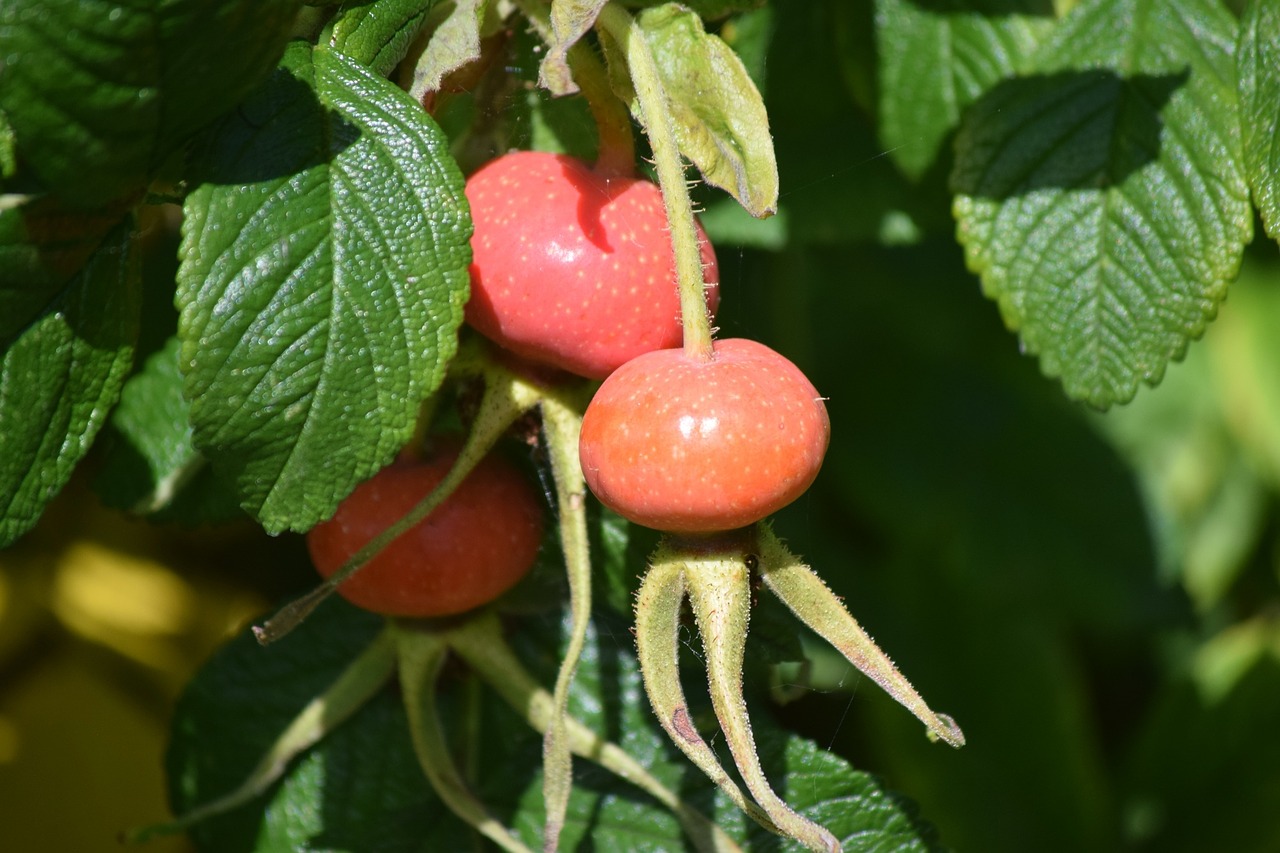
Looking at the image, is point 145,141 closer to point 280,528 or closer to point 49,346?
point 49,346

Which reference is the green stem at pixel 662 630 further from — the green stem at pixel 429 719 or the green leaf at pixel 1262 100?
the green leaf at pixel 1262 100

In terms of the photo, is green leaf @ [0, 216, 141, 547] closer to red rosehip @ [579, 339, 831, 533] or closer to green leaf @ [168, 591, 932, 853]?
red rosehip @ [579, 339, 831, 533]

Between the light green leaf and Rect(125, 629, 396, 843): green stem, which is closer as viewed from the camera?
the light green leaf

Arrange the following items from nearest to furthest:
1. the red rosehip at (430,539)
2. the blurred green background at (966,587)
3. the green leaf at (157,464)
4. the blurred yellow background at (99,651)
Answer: the red rosehip at (430,539)
the green leaf at (157,464)
the blurred green background at (966,587)
the blurred yellow background at (99,651)

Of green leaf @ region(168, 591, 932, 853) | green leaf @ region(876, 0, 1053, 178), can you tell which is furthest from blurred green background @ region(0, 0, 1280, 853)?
green leaf @ region(168, 591, 932, 853)

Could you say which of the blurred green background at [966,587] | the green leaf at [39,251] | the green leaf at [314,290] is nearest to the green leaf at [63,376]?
the green leaf at [39,251]

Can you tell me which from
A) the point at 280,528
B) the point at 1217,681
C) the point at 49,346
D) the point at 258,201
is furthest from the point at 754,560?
the point at 1217,681

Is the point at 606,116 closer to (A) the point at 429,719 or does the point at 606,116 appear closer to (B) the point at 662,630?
(B) the point at 662,630
